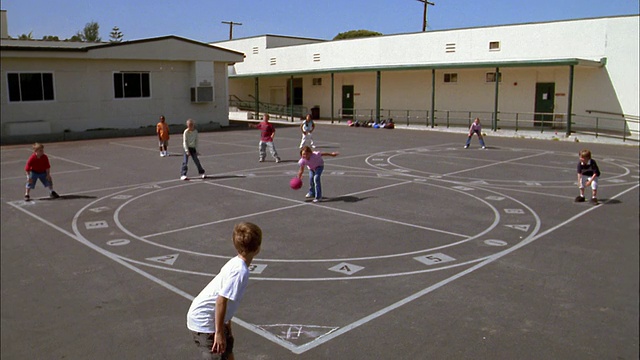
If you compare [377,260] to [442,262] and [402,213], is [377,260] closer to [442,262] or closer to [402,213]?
[442,262]

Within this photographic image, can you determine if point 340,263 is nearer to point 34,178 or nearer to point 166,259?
point 166,259

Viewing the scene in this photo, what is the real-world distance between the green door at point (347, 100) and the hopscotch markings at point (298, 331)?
41166 mm

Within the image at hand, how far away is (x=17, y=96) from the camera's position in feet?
106

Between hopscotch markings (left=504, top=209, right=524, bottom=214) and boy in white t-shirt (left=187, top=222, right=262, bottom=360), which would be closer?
boy in white t-shirt (left=187, top=222, right=262, bottom=360)

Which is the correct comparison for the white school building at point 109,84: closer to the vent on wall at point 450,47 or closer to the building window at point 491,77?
the vent on wall at point 450,47

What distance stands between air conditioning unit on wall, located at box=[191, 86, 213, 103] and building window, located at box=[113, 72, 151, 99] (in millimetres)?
3056

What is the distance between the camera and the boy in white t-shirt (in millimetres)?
3211

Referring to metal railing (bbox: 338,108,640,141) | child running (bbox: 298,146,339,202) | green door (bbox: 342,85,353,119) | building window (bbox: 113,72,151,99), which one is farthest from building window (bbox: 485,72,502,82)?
child running (bbox: 298,146,339,202)

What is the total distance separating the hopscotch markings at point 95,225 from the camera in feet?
39.5

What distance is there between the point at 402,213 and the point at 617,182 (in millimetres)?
7523

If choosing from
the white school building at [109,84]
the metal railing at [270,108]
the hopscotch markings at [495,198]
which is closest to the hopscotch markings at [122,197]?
the hopscotch markings at [495,198]

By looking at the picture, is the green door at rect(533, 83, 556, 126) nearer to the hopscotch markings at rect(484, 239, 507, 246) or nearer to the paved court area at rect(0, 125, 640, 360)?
the paved court area at rect(0, 125, 640, 360)

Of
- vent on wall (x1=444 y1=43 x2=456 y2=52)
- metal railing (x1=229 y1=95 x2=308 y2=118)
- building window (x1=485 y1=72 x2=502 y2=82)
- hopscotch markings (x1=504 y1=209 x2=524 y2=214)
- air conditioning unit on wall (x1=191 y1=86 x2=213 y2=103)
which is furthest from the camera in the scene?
metal railing (x1=229 y1=95 x2=308 y2=118)

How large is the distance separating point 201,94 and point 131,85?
4.69 meters
